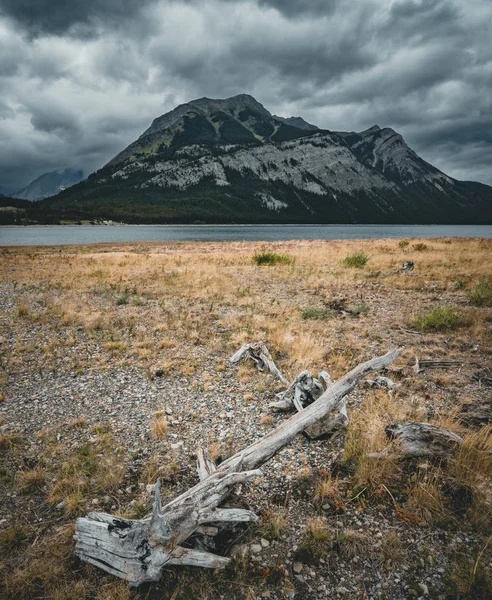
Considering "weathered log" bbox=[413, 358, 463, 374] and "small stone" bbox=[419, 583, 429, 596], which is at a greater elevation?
"weathered log" bbox=[413, 358, 463, 374]

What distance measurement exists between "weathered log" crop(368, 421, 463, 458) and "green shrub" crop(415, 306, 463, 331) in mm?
8012

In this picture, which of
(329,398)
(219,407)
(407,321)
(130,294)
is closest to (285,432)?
(329,398)

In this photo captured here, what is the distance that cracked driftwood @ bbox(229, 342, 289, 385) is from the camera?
878cm

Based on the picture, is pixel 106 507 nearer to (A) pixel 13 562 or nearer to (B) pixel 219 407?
(A) pixel 13 562

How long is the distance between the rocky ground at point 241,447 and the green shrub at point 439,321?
30 centimetres

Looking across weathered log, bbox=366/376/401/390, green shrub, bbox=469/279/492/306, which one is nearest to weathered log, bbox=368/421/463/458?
weathered log, bbox=366/376/401/390

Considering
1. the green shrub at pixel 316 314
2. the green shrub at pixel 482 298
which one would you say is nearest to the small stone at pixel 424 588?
the green shrub at pixel 316 314

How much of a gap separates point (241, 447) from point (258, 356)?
401cm

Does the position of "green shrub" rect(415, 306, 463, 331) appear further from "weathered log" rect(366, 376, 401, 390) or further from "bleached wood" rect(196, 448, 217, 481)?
"bleached wood" rect(196, 448, 217, 481)

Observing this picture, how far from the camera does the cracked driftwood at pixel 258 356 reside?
8.78 m

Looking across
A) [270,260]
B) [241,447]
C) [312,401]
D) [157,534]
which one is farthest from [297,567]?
[270,260]

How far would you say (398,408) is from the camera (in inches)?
263

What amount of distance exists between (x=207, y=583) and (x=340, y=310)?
12902 millimetres

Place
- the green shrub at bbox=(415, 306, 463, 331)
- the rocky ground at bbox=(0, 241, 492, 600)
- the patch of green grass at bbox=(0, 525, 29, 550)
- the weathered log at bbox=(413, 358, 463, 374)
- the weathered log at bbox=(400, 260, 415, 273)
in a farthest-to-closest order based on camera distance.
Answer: the weathered log at bbox=(400, 260, 415, 273)
the green shrub at bbox=(415, 306, 463, 331)
the weathered log at bbox=(413, 358, 463, 374)
the patch of green grass at bbox=(0, 525, 29, 550)
the rocky ground at bbox=(0, 241, 492, 600)
